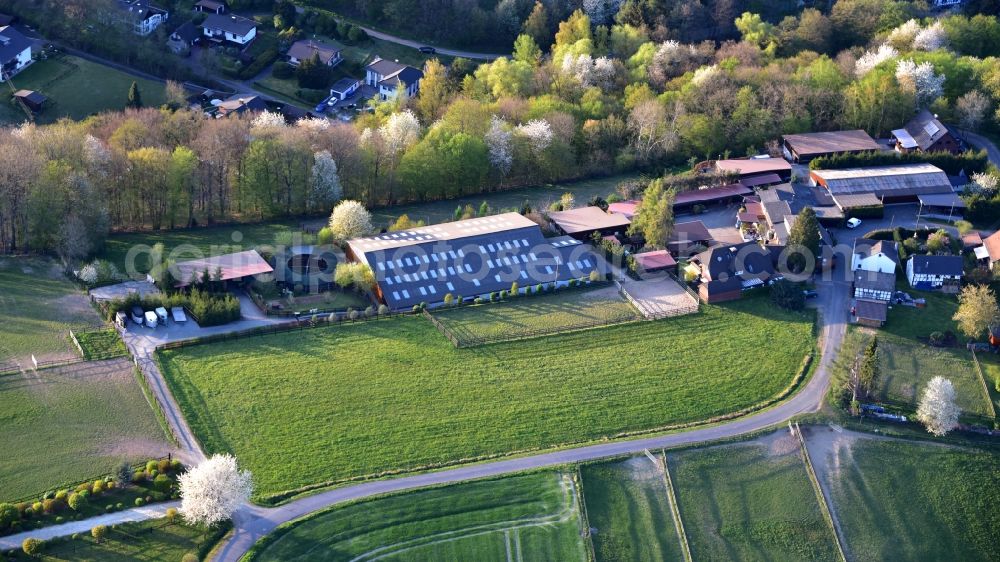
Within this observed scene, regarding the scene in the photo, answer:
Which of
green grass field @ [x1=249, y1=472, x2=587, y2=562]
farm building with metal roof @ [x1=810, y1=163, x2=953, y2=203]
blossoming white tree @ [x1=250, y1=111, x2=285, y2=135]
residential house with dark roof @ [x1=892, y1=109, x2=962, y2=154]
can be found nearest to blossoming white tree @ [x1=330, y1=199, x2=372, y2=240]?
blossoming white tree @ [x1=250, y1=111, x2=285, y2=135]

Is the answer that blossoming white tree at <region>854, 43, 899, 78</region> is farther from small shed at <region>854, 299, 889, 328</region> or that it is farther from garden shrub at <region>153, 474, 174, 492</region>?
garden shrub at <region>153, 474, 174, 492</region>

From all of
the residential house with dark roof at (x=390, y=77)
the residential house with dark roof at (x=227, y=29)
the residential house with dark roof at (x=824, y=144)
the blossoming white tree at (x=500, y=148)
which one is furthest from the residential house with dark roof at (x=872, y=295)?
the residential house with dark roof at (x=227, y=29)

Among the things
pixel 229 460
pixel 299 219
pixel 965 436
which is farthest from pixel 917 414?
pixel 299 219

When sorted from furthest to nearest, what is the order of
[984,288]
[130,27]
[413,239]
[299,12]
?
[299,12] → [130,27] → [413,239] → [984,288]

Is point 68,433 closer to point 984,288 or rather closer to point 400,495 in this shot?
point 400,495

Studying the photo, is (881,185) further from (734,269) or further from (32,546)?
(32,546)

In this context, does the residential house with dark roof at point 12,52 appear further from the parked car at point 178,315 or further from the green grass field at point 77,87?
the parked car at point 178,315

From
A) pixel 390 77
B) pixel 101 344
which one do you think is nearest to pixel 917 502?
pixel 101 344
